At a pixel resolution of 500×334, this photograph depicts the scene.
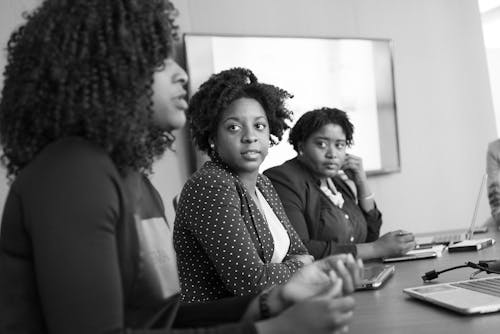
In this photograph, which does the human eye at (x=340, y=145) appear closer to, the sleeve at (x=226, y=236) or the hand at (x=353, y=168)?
the hand at (x=353, y=168)

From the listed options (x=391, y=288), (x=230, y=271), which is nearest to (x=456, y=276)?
(x=391, y=288)

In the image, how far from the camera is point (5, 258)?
887 millimetres

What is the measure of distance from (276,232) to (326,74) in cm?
228

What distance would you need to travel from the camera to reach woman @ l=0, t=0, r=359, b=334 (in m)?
0.79

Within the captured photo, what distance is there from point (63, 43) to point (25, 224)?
0.90ft

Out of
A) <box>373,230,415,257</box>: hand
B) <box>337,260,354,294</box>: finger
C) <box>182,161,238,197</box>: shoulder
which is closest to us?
<box>337,260,354,294</box>: finger

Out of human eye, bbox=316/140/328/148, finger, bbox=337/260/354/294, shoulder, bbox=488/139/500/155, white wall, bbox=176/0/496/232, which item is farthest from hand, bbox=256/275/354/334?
white wall, bbox=176/0/496/232

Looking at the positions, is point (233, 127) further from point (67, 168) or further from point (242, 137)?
point (67, 168)

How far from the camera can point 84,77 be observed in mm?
915

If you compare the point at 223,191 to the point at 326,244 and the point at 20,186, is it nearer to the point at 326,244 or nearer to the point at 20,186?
the point at 326,244

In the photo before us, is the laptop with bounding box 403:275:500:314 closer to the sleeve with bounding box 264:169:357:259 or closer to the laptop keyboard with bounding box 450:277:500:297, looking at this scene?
the laptop keyboard with bounding box 450:277:500:297

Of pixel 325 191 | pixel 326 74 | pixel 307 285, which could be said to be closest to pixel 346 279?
pixel 307 285

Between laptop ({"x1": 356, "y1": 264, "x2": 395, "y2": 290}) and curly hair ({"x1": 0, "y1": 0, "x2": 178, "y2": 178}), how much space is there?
0.70m

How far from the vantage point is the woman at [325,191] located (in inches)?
97.7
